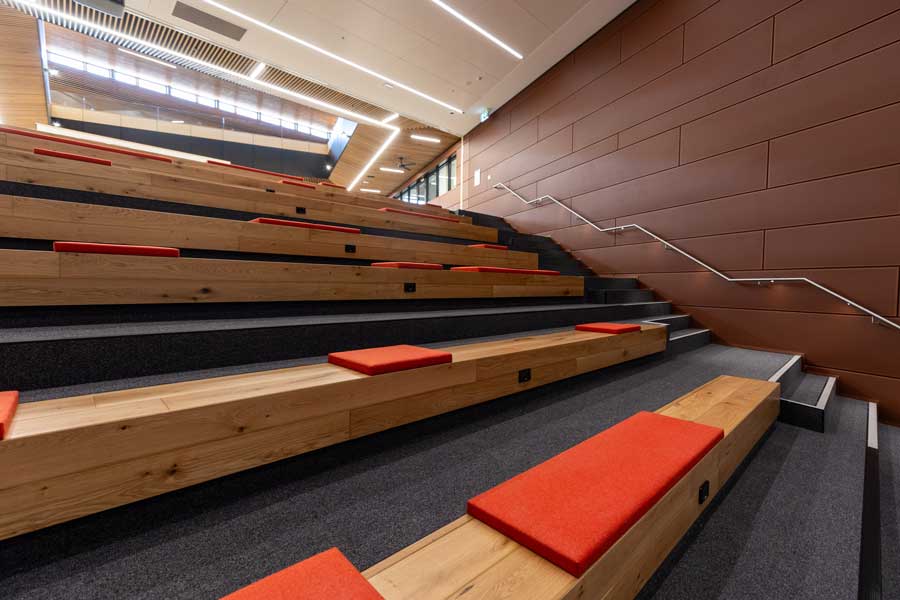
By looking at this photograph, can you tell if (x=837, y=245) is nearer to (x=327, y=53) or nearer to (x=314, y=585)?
(x=314, y=585)

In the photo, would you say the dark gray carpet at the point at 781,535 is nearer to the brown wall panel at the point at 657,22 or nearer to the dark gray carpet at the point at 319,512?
the dark gray carpet at the point at 319,512

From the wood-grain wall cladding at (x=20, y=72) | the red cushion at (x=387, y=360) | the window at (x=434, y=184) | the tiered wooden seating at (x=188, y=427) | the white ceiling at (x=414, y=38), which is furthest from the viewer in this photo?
the window at (x=434, y=184)

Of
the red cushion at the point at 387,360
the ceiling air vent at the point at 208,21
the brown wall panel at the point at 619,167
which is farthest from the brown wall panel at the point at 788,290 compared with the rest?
the ceiling air vent at the point at 208,21

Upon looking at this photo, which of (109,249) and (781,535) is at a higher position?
(109,249)

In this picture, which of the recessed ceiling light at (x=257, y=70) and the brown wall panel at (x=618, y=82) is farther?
the recessed ceiling light at (x=257, y=70)

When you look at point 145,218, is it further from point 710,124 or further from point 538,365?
point 710,124

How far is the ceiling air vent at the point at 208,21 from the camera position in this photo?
8.13 ft

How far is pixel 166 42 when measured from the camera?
9.67 ft

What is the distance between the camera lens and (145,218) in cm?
114

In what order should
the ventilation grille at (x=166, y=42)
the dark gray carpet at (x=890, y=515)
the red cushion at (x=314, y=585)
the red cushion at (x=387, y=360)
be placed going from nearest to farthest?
the red cushion at (x=314, y=585)
the dark gray carpet at (x=890, y=515)
the red cushion at (x=387, y=360)
the ventilation grille at (x=166, y=42)

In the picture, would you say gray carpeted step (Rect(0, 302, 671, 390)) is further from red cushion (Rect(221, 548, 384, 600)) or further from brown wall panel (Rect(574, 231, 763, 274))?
brown wall panel (Rect(574, 231, 763, 274))

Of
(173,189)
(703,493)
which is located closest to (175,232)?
(173,189)

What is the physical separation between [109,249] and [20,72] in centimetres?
460

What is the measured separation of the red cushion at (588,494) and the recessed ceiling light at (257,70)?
3697 mm
